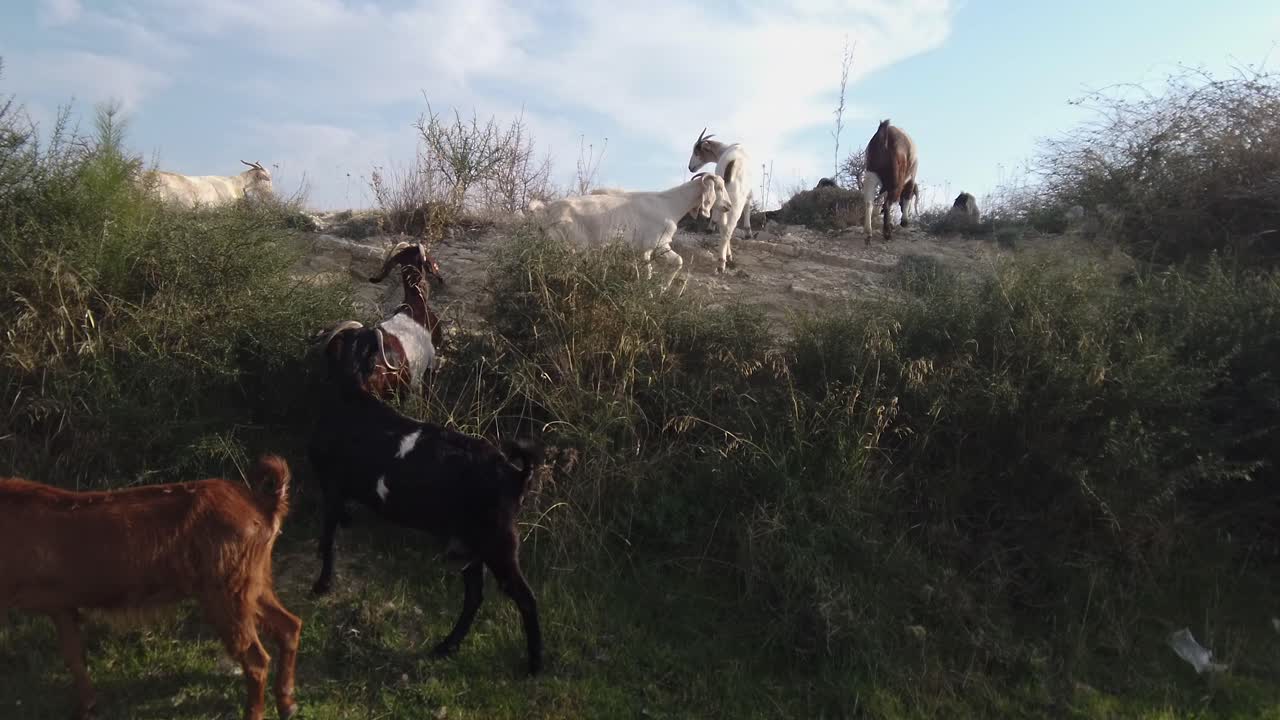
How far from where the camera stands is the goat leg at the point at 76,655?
3.52m

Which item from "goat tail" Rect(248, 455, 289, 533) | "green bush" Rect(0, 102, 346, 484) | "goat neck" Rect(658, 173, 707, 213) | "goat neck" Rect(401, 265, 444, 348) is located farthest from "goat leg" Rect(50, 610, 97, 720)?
"goat neck" Rect(658, 173, 707, 213)

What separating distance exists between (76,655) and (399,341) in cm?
227

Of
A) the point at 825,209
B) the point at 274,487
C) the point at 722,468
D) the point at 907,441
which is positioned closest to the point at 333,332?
the point at 274,487

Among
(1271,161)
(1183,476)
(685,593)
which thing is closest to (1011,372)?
(1183,476)

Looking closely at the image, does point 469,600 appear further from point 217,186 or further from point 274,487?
point 217,186

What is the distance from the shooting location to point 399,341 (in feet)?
17.3

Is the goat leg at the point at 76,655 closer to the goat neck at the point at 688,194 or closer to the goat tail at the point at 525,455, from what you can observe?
the goat tail at the point at 525,455

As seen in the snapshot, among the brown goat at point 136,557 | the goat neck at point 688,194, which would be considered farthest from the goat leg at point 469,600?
the goat neck at point 688,194

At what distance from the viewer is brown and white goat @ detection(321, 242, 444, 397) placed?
470cm

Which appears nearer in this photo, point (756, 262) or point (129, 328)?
point (129, 328)

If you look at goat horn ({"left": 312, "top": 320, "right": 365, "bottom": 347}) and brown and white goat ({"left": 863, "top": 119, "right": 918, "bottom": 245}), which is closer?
goat horn ({"left": 312, "top": 320, "right": 365, "bottom": 347})

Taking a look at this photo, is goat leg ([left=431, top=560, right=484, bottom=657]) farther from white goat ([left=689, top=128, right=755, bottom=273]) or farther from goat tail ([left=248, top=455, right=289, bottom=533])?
white goat ([left=689, top=128, right=755, bottom=273])

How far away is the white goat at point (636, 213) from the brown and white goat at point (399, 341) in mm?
1294

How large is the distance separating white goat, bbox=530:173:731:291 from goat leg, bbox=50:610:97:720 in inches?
162
